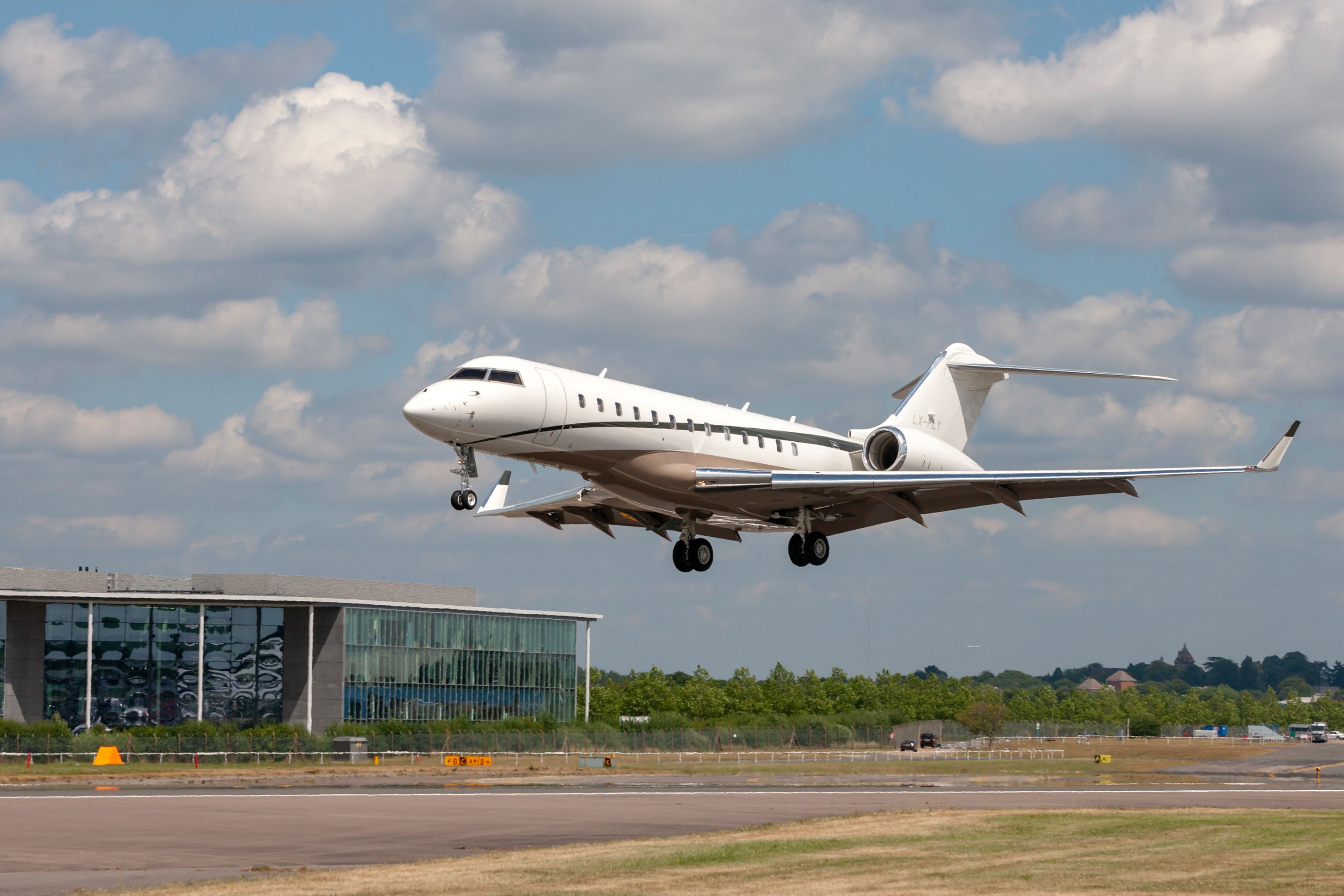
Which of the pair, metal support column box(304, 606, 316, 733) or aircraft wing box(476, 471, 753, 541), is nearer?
aircraft wing box(476, 471, 753, 541)

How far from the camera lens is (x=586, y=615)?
322 ft

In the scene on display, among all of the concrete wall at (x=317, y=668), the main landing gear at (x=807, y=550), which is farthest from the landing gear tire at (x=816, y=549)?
the concrete wall at (x=317, y=668)

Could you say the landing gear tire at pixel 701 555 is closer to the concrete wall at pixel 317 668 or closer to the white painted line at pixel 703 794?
the white painted line at pixel 703 794

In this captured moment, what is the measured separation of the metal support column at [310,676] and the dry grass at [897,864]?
1998 inches

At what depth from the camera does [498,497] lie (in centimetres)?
4125

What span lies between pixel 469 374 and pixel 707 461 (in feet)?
21.0

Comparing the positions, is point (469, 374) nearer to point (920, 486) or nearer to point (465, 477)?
point (465, 477)

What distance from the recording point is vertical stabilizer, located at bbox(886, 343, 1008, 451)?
135 ft

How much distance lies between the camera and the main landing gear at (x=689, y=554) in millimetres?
37094

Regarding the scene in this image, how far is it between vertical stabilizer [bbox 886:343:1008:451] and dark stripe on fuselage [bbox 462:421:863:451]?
4.50m

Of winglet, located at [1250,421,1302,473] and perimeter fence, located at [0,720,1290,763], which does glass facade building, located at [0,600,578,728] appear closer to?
perimeter fence, located at [0,720,1290,763]

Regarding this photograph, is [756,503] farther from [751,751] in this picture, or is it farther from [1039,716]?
[1039,716]

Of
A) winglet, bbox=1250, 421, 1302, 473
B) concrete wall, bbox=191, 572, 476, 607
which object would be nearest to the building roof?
concrete wall, bbox=191, 572, 476, 607

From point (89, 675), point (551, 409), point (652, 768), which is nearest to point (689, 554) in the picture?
point (551, 409)
